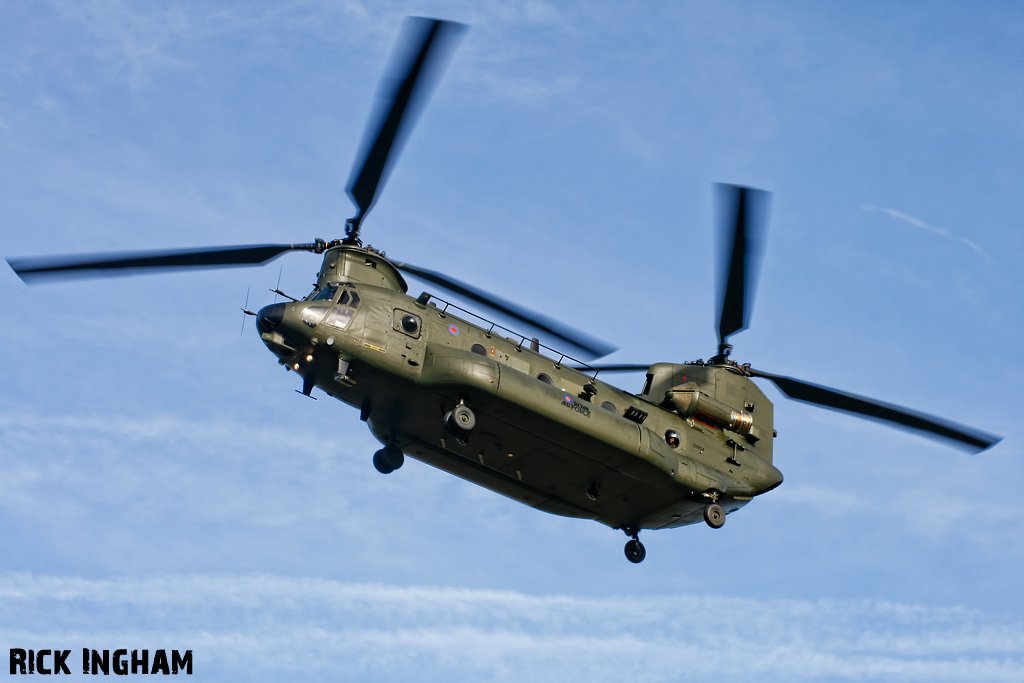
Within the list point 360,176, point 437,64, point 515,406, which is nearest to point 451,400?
point 515,406

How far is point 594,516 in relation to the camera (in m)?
36.3

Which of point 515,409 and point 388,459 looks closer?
point 515,409

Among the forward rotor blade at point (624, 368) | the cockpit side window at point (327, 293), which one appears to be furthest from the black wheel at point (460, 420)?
the forward rotor blade at point (624, 368)

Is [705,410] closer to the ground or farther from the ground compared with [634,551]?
farther from the ground

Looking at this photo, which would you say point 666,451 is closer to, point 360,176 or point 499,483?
point 499,483

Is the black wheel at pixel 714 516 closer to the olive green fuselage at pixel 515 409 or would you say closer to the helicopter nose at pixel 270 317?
the olive green fuselage at pixel 515 409

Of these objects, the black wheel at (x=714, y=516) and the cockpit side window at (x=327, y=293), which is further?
the black wheel at (x=714, y=516)

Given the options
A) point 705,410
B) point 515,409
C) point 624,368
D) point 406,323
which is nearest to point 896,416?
point 705,410

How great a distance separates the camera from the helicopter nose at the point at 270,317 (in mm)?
30172

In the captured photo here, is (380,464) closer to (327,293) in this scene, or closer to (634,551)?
(327,293)

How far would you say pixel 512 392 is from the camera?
102 feet

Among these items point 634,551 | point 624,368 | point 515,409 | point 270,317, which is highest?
point 624,368

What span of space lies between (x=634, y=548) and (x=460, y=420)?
357 inches

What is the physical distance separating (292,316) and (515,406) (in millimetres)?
6303
